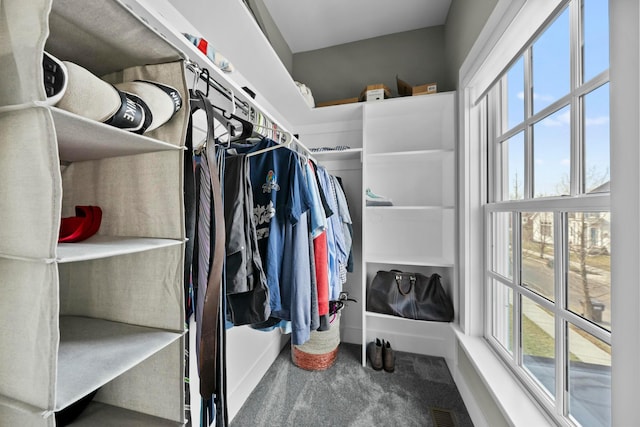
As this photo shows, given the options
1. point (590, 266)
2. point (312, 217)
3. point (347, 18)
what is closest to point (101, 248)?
point (312, 217)

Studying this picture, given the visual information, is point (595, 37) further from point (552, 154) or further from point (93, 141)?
point (93, 141)

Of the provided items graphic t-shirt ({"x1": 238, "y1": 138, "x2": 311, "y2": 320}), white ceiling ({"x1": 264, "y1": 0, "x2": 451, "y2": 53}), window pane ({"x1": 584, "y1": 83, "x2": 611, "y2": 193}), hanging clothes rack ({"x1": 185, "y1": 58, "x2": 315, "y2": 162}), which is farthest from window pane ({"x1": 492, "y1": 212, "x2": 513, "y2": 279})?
white ceiling ({"x1": 264, "y1": 0, "x2": 451, "y2": 53})

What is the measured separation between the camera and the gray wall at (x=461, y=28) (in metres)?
1.36

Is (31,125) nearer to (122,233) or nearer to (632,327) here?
(122,233)

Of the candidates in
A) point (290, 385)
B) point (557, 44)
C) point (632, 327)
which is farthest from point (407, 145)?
point (290, 385)

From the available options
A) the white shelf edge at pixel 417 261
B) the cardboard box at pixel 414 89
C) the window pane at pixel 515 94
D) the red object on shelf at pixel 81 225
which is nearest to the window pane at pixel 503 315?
the white shelf edge at pixel 417 261

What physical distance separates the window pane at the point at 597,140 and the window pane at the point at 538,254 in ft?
0.80

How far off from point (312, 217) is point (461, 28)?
1.68 metres

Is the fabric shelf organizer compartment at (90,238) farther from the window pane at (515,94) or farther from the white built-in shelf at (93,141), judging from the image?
the window pane at (515,94)

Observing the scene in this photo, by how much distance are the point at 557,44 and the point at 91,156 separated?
1.70 m

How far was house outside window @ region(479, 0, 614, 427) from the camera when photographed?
2.67 feet

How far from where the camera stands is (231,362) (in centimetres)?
147

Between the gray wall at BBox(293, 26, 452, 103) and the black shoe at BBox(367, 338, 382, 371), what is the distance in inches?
84.2

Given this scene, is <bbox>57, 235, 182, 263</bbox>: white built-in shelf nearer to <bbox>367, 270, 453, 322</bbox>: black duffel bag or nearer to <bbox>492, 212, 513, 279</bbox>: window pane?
<bbox>492, 212, 513, 279</bbox>: window pane
